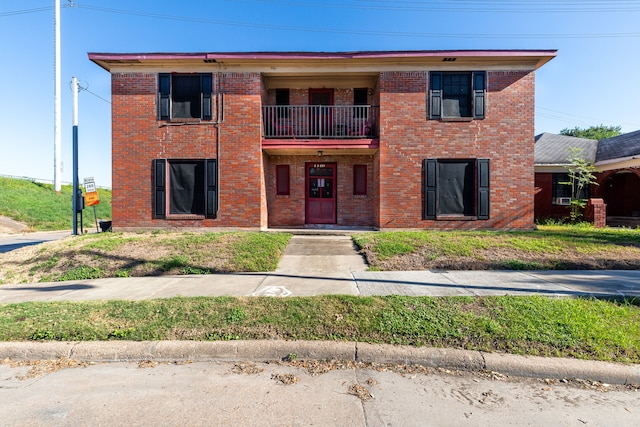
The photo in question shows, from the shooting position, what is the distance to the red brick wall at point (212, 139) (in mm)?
11727

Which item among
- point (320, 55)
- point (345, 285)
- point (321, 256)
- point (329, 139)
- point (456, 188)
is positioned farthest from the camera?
point (329, 139)

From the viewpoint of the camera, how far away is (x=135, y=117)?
11.8m

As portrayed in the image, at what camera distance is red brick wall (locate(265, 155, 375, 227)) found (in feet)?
42.9

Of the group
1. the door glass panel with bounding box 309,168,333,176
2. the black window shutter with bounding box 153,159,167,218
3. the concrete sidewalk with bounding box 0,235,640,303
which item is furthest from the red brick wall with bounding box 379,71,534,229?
the black window shutter with bounding box 153,159,167,218

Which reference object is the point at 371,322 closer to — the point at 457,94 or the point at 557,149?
the point at 457,94

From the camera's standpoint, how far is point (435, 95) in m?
11.6

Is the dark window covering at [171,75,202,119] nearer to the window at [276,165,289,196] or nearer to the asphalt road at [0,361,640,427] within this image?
the window at [276,165,289,196]

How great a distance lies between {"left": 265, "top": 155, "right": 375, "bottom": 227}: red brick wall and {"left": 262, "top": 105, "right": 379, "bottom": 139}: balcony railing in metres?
0.95

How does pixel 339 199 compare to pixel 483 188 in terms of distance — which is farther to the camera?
pixel 339 199

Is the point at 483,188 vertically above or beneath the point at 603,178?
beneath

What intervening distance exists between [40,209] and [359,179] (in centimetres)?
2652

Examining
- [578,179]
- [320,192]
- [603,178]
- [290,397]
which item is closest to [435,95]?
[320,192]

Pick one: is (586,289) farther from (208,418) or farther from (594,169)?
(594,169)

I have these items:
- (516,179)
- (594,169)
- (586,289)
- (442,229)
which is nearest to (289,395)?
(586,289)
